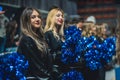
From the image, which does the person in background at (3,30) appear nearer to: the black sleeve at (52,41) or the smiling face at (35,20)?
the black sleeve at (52,41)

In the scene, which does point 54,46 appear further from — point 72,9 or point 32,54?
point 72,9

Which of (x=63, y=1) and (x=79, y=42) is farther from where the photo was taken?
(x=63, y=1)

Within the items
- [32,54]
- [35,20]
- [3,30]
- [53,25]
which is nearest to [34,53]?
[32,54]

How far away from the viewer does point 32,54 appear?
379 centimetres

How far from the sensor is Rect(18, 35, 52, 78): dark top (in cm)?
380

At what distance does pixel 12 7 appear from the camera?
599 centimetres

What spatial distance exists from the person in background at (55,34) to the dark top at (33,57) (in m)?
0.29

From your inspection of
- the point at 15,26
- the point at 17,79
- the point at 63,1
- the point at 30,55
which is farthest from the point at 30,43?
the point at 63,1

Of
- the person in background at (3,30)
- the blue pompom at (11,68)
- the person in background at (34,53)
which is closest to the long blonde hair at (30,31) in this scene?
the person in background at (34,53)

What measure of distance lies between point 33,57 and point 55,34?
0.74m

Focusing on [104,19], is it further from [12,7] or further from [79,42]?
[79,42]

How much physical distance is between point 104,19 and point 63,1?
4.91 meters

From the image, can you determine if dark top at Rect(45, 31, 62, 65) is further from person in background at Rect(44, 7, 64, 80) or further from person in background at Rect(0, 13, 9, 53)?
person in background at Rect(0, 13, 9, 53)

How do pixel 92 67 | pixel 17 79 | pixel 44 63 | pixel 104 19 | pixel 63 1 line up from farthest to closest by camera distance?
pixel 104 19 → pixel 63 1 → pixel 92 67 → pixel 44 63 → pixel 17 79
